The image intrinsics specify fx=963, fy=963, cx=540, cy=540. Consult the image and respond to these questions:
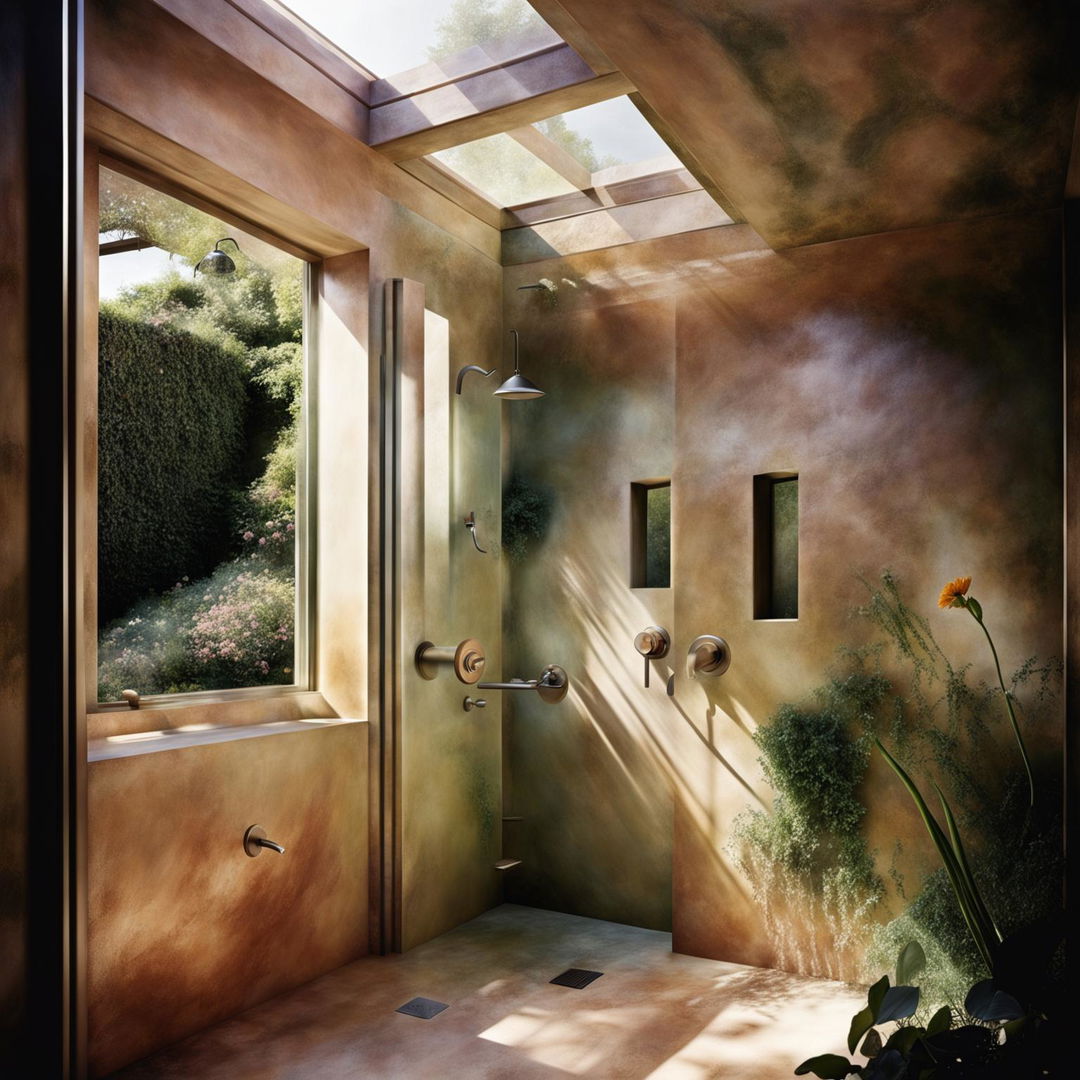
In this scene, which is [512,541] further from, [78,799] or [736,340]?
[78,799]

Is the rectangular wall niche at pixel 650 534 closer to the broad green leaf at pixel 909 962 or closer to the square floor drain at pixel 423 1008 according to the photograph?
the square floor drain at pixel 423 1008

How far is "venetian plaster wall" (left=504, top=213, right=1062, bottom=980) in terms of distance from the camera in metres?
3.55

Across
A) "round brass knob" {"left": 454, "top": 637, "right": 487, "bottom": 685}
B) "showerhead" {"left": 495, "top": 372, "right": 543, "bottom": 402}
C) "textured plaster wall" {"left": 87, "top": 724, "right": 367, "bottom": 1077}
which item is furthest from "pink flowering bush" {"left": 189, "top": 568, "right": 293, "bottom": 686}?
"showerhead" {"left": 495, "top": 372, "right": 543, "bottom": 402}

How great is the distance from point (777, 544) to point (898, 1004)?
205cm

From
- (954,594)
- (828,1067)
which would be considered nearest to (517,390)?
(954,594)

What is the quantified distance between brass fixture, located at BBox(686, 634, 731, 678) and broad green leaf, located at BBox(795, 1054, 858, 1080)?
1.79m

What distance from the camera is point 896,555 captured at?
12.1 ft

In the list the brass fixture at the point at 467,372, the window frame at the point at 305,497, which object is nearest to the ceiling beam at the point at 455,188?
the window frame at the point at 305,497

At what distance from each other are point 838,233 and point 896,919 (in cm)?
261

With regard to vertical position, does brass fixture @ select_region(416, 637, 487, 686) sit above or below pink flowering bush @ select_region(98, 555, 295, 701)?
below

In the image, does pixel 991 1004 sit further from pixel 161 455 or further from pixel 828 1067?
pixel 161 455

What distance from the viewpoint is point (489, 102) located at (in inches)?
137

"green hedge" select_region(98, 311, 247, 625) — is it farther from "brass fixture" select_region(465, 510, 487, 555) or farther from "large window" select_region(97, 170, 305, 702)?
"brass fixture" select_region(465, 510, 487, 555)

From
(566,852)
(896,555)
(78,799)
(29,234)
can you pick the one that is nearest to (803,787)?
(896,555)
